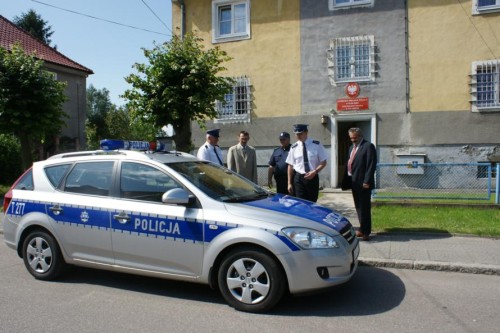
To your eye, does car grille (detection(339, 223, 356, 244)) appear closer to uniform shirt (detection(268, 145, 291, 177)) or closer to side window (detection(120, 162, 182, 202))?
side window (detection(120, 162, 182, 202))

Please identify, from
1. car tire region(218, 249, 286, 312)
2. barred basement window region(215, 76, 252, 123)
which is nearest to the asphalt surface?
car tire region(218, 249, 286, 312)

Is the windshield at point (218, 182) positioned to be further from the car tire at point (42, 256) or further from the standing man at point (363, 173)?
the standing man at point (363, 173)

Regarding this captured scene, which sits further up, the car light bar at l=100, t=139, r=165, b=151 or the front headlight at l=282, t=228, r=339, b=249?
the car light bar at l=100, t=139, r=165, b=151

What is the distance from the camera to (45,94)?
11500mm

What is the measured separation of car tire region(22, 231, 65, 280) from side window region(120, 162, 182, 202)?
1.21 metres

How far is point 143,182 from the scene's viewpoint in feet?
16.6

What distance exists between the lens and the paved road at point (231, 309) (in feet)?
13.3

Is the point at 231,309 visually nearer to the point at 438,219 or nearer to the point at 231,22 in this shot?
the point at 438,219

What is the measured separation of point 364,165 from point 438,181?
15.2 ft

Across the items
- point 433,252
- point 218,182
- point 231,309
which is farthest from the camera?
point 433,252

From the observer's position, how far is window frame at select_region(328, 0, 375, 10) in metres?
13.6

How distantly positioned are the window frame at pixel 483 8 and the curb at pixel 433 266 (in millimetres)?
9630

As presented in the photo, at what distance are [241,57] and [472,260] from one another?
1075cm

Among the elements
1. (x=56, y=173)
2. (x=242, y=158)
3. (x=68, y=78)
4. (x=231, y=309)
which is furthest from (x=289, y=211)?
(x=68, y=78)
